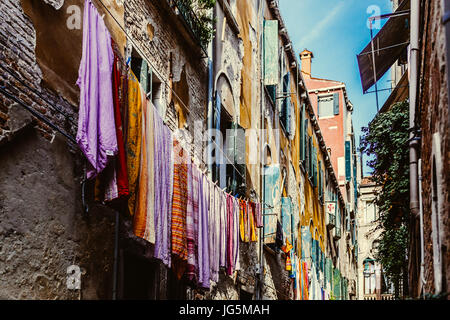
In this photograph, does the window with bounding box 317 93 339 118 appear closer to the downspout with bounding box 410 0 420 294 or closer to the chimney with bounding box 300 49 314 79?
the chimney with bounding box 300 49 314 79

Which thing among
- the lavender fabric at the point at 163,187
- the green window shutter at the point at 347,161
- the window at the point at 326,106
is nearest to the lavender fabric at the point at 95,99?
the lavender fabric at the point at 163,187

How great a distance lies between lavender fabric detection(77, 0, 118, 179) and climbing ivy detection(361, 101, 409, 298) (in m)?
6.26

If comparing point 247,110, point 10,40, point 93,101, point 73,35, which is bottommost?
point 93,101

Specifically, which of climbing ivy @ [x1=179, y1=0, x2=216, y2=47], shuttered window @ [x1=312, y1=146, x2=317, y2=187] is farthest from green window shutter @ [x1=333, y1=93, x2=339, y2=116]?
climbing ivy @ [x1=179, y1=0, x2=216, y2=47]

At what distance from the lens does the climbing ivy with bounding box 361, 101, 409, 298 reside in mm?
11062

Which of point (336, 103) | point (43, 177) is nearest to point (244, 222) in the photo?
point (43, 177)

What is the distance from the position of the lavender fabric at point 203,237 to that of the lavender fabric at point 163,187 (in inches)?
35.2

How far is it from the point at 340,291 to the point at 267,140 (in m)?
13.5

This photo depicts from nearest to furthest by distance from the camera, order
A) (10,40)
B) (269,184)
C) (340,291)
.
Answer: (10,40)
(269,184)
(340,291)

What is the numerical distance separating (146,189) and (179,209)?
99 centimetres

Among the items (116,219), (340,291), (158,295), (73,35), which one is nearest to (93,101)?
(73,35)

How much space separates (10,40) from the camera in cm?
546

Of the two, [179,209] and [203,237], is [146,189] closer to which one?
[179,209]
